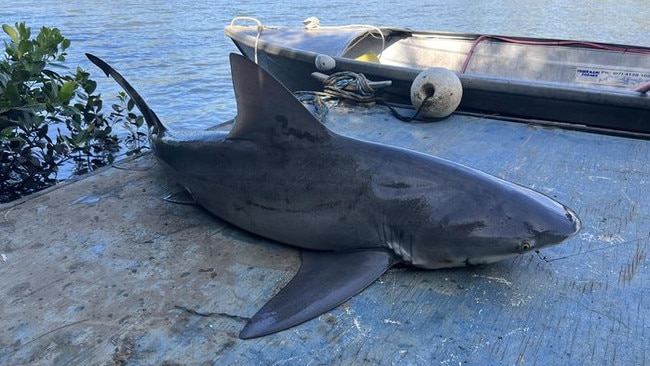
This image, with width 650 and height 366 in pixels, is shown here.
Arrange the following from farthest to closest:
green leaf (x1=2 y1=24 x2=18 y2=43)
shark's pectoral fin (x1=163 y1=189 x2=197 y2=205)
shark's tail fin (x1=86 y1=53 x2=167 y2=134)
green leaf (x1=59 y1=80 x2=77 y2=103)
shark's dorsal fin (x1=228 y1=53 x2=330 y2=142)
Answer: green leaf (x1=59 y1=80 x2=77 y2=103) → green leaf (x1=2 y1=24 x2=18 y2=43) → shark's tail fin (x1=86 y1=53 x2=167 y2=134) → shark's pectoral fin (x1=163 y1=189 x2=197 y2=205) → shark's dorsal fin (x1=228 y1=53 x2=330 y2=142)

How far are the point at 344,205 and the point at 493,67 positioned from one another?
17.9 feet

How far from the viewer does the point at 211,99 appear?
9.71 m

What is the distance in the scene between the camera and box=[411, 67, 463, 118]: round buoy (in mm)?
4621

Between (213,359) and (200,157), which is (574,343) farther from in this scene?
(200,157)

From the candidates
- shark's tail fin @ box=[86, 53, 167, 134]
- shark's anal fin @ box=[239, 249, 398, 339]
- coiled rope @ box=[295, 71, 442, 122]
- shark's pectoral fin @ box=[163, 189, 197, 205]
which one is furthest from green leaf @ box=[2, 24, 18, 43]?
shark's anal fin @ box=[239, 249, 398, 339]

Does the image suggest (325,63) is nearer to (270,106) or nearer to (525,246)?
(270,106)

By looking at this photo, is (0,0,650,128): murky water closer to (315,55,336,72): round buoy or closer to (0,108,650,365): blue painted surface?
(315,55,336,72): round buoy

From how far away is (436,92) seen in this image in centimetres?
463

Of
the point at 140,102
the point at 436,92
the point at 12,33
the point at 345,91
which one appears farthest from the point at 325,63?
the point at 12,33

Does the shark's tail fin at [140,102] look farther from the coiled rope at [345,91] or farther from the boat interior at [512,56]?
the boat interior at [512,56]

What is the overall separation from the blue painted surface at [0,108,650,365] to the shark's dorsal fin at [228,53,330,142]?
558 millimetres

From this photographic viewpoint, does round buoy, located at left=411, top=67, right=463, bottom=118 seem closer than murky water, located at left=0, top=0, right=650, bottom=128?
Yes

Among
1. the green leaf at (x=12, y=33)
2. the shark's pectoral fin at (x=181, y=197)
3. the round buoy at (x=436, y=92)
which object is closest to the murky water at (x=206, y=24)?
the green leaf at (x=12, y=33)

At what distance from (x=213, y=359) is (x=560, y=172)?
8.39 ft
